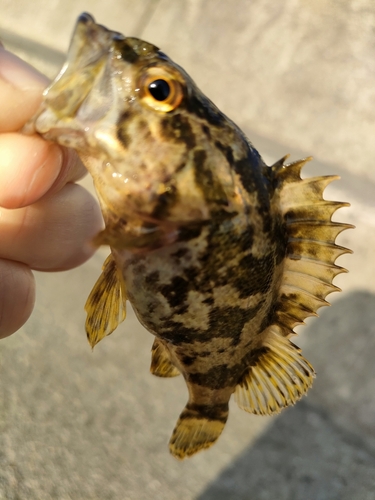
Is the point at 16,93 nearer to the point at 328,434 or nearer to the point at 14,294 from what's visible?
the point at 14,294

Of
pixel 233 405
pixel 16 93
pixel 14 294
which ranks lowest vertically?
pixel 233 405

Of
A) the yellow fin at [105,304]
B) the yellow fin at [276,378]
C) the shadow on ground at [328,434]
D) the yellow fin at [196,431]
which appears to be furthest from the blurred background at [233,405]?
the yellow fin at [105,304]

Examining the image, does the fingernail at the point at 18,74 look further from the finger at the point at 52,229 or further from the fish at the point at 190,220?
the finger at the point at 52,229

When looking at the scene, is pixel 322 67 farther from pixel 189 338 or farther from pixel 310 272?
pixel 189 338

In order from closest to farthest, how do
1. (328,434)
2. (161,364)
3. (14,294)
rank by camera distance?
A: (14,294), (161,364), (328,434)

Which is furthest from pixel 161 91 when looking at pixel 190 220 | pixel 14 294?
pixel 14 294

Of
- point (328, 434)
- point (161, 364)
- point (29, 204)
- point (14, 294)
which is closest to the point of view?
point (29, 204)

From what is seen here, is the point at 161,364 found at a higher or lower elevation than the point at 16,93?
lower
